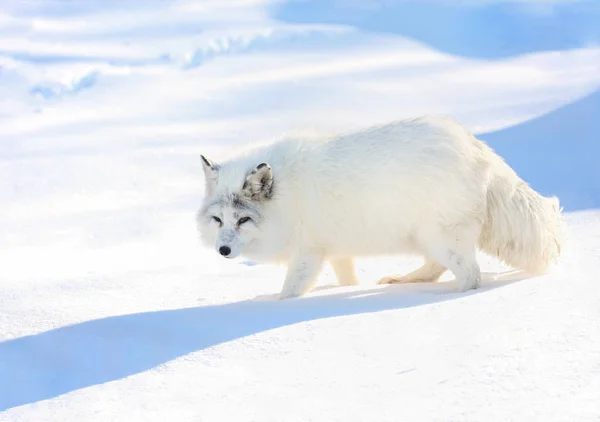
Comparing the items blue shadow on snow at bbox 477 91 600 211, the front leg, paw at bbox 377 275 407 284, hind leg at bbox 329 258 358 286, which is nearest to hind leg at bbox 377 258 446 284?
paw at bbox 377 275 407 284

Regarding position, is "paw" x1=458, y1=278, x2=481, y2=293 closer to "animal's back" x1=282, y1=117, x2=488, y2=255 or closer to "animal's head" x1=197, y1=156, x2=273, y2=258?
"animal's back" x1=282, y1=117, x2=488, y2=255

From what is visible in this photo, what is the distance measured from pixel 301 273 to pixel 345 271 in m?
0.60

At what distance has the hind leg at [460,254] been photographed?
5.21 m

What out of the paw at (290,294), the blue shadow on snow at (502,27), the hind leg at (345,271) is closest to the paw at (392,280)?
the hind leg at (345,271)

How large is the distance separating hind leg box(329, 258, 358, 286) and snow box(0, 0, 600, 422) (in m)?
0.24

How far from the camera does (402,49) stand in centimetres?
1838

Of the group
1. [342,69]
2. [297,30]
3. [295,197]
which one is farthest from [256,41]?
[295,197]

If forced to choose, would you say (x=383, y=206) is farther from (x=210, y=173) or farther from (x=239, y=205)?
(x=210, y=173)

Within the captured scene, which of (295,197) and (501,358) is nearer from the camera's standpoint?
(501,358)

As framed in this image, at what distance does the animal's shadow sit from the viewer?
395 centimetres

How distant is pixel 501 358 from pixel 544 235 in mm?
2046

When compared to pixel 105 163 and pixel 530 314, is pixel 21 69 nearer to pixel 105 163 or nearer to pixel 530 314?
pixel 105 163

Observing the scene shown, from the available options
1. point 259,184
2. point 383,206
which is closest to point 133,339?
point 259,184

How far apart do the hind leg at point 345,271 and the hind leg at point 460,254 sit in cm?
85
